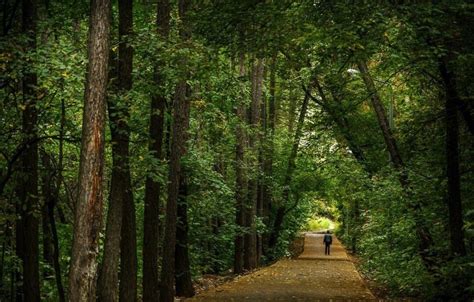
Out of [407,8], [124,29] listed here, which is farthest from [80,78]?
[407,8]

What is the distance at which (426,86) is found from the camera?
13789 millimetres

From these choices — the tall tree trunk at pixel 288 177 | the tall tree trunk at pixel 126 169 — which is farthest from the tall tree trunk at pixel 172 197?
the tall tree trunk at pixel 288 177

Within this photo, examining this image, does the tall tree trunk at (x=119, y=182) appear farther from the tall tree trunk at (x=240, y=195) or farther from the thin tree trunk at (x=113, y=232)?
the tall tree trunk at (x=240, y=195)

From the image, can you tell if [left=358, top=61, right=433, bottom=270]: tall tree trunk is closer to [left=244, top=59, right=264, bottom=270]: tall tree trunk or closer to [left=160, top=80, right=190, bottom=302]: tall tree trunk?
[left=160, top=80, right=190, bottom=302]: tall tree trunk

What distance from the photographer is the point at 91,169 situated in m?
8.90

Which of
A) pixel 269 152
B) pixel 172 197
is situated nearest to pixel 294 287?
pixel 172 197

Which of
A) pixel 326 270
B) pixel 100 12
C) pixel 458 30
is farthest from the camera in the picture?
pixel 326 270

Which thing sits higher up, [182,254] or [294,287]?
[182,254]

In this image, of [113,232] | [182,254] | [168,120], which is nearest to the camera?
[113,232]

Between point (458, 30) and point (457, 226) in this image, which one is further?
point (457, 226)

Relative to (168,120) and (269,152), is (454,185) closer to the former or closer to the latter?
(168,120)

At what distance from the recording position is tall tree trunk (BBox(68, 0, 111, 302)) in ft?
28.6

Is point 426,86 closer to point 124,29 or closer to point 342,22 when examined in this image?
point 342,22

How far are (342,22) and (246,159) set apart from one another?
16.4 m
